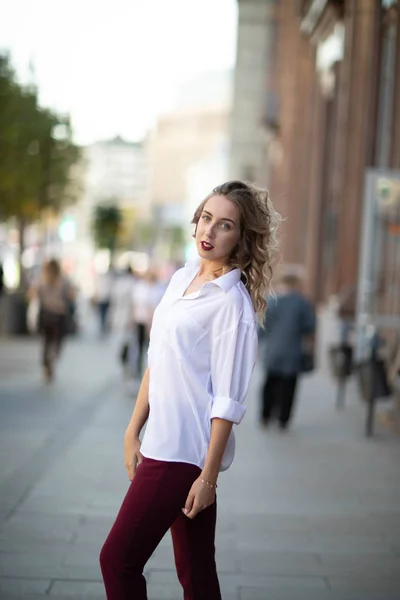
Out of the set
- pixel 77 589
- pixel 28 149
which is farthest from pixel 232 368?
pixel 28 149

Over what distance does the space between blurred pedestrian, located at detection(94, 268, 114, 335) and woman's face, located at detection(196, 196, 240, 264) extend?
2263cm

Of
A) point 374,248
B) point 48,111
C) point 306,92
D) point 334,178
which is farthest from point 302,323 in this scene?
point 48,111

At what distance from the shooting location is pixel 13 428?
10.1 meters

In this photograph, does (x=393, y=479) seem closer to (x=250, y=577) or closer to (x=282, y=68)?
(x=250, y=577)

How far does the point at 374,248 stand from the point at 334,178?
8.10 m

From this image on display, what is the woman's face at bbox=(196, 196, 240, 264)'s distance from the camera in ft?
10.6

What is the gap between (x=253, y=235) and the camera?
10.9 ft

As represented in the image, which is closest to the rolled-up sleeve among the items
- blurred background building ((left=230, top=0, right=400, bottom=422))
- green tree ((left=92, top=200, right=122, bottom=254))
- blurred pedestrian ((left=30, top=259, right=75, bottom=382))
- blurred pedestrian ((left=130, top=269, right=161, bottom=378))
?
blurred background building ((left=230, top=0, right=400, bottom=422))

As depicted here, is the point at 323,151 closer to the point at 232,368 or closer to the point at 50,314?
the point at 50,314

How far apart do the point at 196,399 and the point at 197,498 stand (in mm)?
299

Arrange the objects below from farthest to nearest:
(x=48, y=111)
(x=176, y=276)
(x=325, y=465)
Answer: (x=48, y=111), (x=325, y=465), (x=176, y=276)

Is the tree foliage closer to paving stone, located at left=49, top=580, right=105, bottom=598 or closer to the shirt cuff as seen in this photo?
paving stone, located at left=49, top=580, right=105, bottom=598

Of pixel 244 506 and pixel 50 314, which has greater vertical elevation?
pixel 50 314

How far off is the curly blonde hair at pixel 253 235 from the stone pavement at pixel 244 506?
79.2 inches
